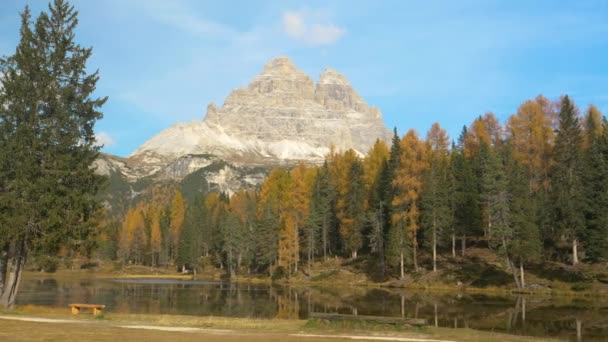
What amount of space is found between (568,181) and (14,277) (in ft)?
178

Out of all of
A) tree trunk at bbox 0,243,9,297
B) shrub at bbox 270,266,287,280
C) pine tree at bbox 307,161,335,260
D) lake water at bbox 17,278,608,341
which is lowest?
shrub at bbox 270,266,287,280

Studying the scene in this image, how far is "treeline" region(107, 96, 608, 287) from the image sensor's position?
55.6 metres

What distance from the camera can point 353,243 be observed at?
7631 cm

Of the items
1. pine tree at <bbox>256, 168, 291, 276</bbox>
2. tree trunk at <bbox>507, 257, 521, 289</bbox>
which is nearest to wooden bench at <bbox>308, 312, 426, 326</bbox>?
tree trunk at <bbox>507, 257, 521, 289</bbox>

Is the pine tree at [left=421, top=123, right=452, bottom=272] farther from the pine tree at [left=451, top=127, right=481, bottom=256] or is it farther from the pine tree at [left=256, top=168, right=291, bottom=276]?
the pine tree at [left=256, top=168, right=291, bottom=276]

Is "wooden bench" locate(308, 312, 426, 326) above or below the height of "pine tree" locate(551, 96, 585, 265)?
below

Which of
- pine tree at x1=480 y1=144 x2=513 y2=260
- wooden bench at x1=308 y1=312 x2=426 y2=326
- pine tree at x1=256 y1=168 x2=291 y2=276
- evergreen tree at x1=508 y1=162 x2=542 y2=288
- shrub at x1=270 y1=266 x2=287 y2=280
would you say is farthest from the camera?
pine tree at x1=256 y1=168 x2=291 y2=276

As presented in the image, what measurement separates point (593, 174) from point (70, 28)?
1987 inches

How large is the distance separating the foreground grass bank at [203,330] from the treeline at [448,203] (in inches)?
1413

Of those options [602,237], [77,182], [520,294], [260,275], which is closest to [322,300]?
[520,294]

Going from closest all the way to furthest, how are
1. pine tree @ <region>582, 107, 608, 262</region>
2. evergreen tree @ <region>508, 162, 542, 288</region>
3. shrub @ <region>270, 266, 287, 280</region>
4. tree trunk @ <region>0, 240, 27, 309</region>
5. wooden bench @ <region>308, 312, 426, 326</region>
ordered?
1. wooden bench @ <region>308, 312, 426, 326</region>
2. tree trunk @ <region>0, 240, 27, 309</region>
3. pine tree @ <region>582, 107, 608, 262</region>
4. evergreen tree @ <region>508, 162, 542, 288</region>
5. shrub @ <region>270, 266, 287, 280</region>

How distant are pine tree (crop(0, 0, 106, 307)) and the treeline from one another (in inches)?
1618

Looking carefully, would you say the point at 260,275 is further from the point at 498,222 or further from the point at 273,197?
the point at 498,222

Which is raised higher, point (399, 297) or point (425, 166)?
point (425, 166)
